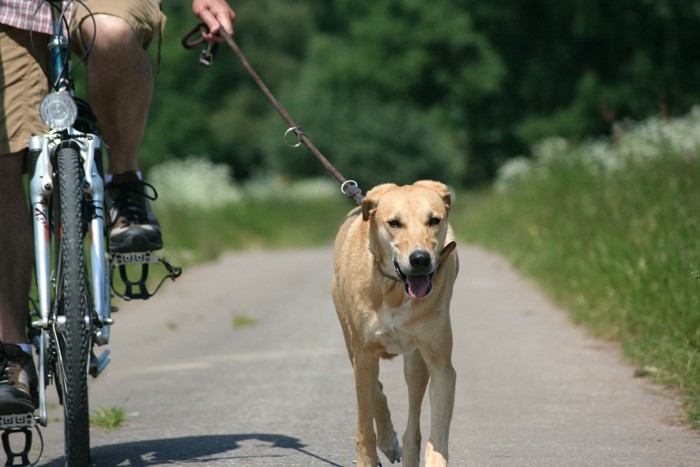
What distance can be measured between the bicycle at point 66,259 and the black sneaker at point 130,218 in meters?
0.16

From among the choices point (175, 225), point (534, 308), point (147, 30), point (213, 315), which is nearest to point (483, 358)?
point (534, 308)

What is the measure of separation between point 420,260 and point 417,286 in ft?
0.34

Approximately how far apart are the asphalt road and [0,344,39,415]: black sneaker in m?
0.54

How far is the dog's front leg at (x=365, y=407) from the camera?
4.16 meters

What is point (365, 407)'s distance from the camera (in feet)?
13.7

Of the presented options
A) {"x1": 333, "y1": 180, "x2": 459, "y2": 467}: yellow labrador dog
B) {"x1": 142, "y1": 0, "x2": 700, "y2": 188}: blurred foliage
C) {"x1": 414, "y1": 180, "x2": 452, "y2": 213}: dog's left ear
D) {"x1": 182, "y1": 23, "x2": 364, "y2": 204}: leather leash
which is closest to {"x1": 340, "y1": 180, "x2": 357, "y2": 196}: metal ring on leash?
{"x1": 182, "y1": 23, "x2": 364, "y2": 204}: leather leash

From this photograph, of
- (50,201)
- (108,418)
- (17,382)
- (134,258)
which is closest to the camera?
(17,382)

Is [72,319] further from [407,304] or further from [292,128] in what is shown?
[292,128]

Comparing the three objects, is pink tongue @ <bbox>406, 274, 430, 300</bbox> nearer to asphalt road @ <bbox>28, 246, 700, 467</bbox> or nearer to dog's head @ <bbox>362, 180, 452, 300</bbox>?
dog's head @ <bbox>362, 180, 452, 300</bbox>

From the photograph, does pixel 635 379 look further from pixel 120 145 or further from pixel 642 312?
pixel 120 145

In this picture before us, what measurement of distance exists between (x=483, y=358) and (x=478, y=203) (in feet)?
64.3

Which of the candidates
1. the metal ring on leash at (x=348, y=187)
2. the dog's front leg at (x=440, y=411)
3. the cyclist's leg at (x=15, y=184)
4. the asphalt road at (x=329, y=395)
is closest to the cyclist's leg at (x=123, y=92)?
the cyclist's leg at (x=15, y=184)

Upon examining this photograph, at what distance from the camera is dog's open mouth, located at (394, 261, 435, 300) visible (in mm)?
3955

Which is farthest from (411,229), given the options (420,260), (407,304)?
(407,304)
